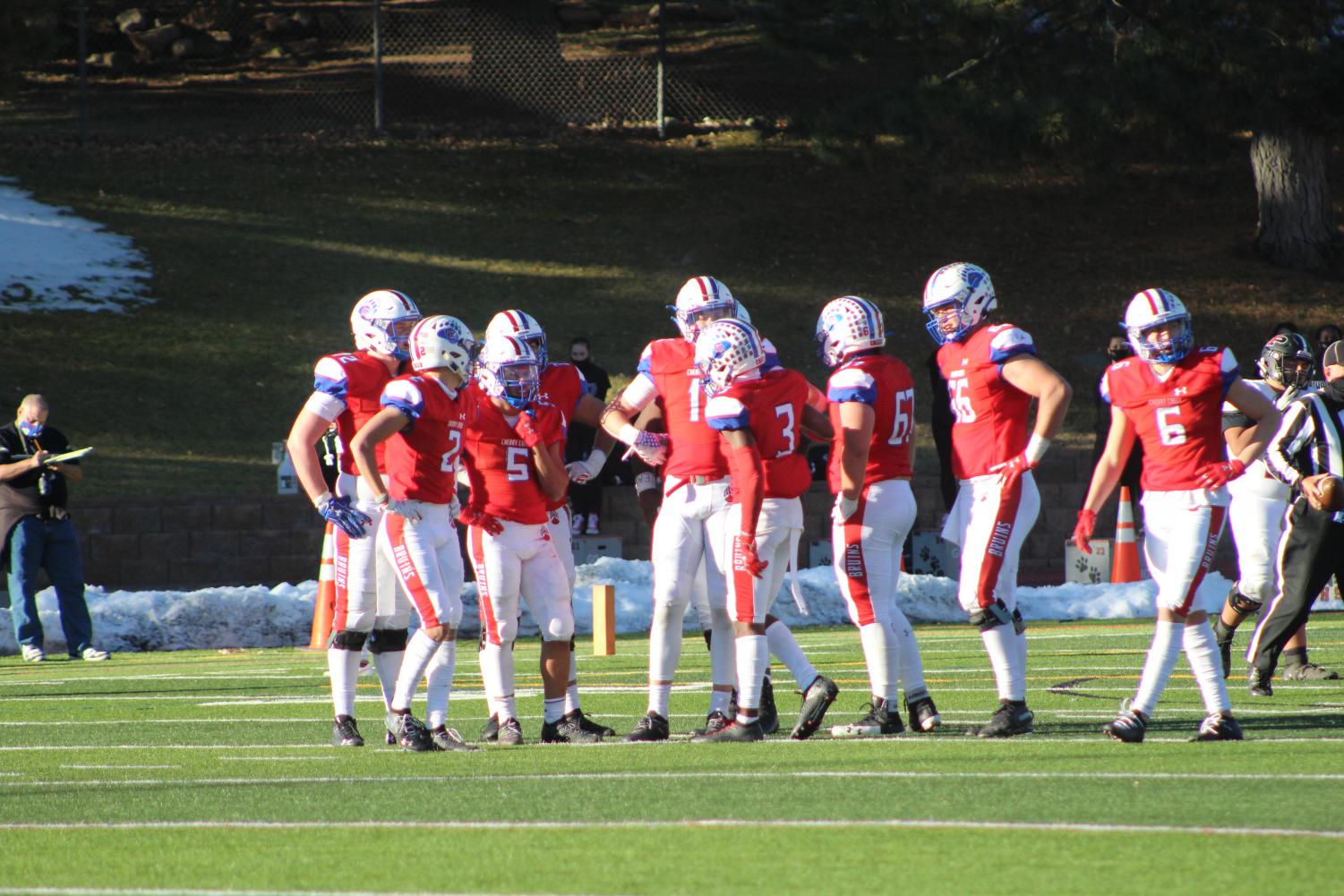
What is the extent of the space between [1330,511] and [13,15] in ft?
80.1

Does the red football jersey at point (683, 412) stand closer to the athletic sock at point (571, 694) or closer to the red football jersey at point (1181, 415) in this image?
the athletic sock at point (571, 694)

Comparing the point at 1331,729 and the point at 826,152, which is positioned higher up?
the point at 826,152

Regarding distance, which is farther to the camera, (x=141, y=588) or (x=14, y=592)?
(x=141, y=588)

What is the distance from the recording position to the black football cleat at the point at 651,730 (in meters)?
8.99

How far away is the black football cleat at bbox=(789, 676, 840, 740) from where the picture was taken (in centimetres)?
886

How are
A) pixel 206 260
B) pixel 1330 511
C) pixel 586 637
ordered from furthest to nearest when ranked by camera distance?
pixel 206 260 → pixel 586 637 → pixel 1330 511

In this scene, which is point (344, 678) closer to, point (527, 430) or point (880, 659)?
point (527, 430)

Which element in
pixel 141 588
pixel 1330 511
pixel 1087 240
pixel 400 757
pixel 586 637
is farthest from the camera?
pixel 1087 240

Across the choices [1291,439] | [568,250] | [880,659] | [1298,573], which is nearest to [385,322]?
[880,659]

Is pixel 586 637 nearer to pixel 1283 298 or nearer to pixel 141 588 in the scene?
pixel 141 588

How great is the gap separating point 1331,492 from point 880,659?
3.16 m

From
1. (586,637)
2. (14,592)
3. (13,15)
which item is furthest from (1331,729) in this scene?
(13,15)

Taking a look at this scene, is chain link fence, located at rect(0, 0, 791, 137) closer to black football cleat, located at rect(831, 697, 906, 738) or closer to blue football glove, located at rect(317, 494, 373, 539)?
blue football glove, located at rect(317, 494, 373, 539)

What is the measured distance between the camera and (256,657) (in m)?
15.6
